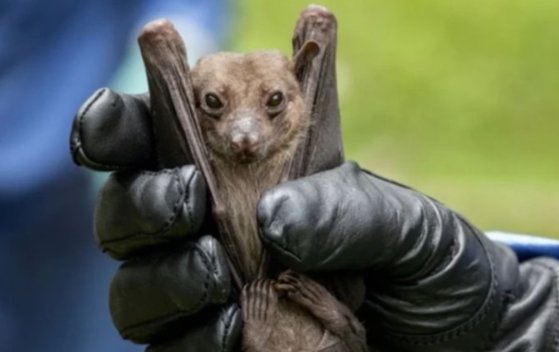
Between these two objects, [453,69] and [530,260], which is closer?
[530,260]

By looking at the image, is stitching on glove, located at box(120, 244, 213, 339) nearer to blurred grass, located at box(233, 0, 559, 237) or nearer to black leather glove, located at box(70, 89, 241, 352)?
black leather glove, located at box(70, 89, 241, 352)

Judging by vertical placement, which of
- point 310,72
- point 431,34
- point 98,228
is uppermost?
point 310,72

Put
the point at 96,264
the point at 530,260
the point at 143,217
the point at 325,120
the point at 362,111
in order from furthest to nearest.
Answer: the point at 362,111
the point at 96,264
the point at 530,260
the point at 325,120
the point at 143,217

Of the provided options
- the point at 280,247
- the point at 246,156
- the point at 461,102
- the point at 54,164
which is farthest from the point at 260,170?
the point at 461,102

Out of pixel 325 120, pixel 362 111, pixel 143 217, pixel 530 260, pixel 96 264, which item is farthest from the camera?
pixel 362 111

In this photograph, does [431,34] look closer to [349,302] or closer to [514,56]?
[514,56]

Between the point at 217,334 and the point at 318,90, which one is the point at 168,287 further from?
the point at 318,90

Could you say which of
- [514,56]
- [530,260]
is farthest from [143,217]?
[514,56]
